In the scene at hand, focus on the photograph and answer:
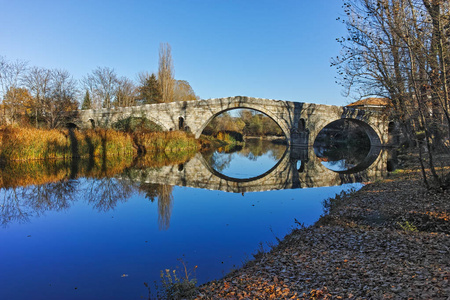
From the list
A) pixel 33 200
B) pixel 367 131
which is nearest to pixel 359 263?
pixel 33 200


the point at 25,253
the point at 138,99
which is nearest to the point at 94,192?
the point at 25,253

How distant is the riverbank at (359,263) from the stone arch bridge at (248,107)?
1941 cm

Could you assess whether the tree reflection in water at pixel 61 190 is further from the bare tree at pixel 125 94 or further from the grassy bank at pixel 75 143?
the bare tree at pixel 125 94

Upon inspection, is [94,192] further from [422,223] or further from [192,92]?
[192,92]

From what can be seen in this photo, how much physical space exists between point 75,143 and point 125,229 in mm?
9942

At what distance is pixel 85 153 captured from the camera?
13578mm

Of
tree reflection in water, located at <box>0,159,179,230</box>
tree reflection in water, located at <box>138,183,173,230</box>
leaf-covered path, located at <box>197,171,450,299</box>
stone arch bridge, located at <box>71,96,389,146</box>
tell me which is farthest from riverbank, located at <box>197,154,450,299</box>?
stone arch bridge, located at <box>71,96,389,146</box>

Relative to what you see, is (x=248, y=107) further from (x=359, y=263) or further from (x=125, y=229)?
(x=359, y=263)

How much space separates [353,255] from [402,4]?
4.24 m

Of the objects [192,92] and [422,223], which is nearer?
[422,223]

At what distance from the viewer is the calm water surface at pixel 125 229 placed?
126 inches

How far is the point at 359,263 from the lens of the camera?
9.47 feet

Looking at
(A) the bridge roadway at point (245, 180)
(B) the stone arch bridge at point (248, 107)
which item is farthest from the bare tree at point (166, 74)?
(A) the bridge roadway at point (245, 180)

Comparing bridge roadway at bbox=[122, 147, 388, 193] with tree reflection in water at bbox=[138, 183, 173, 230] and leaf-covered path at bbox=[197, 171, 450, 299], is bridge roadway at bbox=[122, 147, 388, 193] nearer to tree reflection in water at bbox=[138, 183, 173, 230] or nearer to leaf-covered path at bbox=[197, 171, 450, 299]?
tree reflection in water at bbox=[138, 183, 173, 230]
